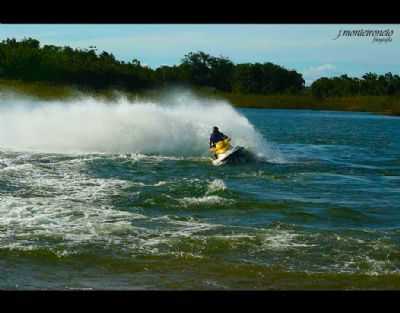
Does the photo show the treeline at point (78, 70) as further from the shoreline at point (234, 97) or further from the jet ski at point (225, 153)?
the jet ski at point (225, 153)

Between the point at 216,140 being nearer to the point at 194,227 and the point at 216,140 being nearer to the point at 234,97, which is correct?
the point at 194,227

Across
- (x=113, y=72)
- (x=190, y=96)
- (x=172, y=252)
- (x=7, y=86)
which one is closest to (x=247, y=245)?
(x=172, y=252)

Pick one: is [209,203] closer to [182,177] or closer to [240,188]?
[240,188]

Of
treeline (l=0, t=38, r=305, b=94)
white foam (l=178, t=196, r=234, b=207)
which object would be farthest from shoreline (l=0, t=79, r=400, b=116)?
white foam (l=178, t=196, r=234, b=207)

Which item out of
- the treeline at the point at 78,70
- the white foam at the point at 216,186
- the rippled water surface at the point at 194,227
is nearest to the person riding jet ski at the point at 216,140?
the rippled water surface at the point at 194,227

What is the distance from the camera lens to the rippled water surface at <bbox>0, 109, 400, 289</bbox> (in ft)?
29.4

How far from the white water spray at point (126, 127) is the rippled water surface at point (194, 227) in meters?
6.16

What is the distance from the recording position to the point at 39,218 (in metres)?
12.7

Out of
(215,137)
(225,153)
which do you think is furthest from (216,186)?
(225,153)

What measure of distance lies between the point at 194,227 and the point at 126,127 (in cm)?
1934

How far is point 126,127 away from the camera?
3125 centimetres

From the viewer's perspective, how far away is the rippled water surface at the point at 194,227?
896 centimetres

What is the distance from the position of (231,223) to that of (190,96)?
23.8 meters

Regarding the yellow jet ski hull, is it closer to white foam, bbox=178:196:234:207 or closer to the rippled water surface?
the rippled water surface
